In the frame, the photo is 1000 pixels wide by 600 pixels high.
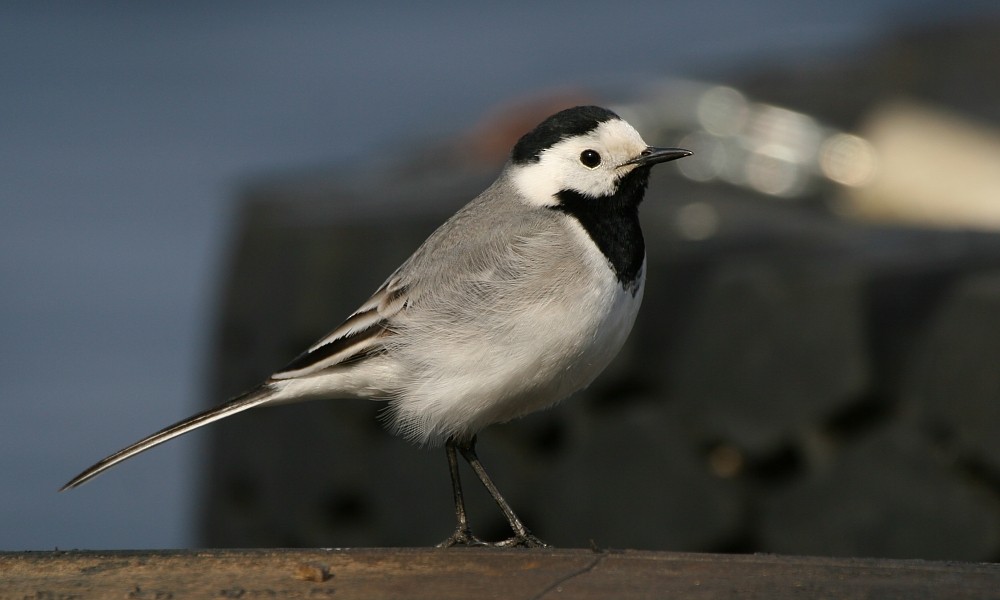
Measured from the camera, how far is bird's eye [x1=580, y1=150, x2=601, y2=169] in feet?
17.3

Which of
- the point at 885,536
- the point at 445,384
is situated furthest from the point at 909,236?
the point at 445,384

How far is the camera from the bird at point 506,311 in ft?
16.0

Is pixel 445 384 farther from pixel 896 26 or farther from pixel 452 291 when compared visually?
pixel 896 26

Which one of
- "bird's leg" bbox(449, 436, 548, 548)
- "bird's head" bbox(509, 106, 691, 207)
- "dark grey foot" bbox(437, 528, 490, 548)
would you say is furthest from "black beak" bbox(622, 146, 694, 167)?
"dark grey foot" bbox(437, 528, 490, 548)

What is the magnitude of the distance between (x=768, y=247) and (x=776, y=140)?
2.75m

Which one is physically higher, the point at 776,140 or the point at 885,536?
the point at 776,140

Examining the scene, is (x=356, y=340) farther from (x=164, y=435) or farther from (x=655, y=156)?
(x=655, y=156)

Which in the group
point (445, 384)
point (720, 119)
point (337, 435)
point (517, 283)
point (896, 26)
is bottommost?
point (337, 435)

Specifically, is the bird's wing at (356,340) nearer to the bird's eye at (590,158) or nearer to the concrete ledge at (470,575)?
the bird's eye at (590,158)

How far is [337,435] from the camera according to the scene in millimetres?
7863

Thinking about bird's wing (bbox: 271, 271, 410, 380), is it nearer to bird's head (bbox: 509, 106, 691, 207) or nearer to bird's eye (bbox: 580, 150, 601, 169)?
bird's head (bbox: 509, 106, 691, 207)

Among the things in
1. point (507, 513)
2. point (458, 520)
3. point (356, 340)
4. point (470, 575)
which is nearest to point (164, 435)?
point (356, 340)

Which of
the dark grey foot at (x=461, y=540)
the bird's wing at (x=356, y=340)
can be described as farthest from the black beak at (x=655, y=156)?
the dark grey foot at (x=461, y=540)

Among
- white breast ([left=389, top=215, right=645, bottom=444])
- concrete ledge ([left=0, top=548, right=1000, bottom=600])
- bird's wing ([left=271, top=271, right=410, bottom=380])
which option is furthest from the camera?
bird's wing ([left=271, top=271, right=410, bottom=380])
